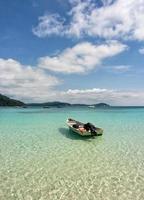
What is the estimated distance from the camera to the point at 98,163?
11492 millimetres

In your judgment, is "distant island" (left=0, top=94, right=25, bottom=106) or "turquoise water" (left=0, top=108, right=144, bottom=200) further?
"distant island" (left=0, top=94, right=25, bottom=106)

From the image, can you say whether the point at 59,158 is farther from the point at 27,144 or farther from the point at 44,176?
the point at 27,144

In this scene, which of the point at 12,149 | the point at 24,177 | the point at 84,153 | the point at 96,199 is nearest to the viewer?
the point at 96,199

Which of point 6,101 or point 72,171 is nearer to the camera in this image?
point 72,171

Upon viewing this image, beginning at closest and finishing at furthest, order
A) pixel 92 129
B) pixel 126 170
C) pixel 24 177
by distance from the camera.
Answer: pixel 24 177, pixel 126 170, pixel 92 129

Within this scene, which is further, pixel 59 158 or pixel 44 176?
pixel 59 158

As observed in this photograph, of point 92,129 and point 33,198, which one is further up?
point 92,129

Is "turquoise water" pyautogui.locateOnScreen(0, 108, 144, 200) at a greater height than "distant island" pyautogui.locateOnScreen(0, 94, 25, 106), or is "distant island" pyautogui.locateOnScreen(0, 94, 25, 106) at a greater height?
"distant island" pyautogui.locateOnScreen(0, 94, 25, 106)

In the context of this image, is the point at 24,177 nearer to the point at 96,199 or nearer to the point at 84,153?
the point at 96,199

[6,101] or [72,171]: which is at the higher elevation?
[6,101]

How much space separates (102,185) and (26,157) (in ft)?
17.7

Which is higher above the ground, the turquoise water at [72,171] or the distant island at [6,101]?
the distant island at [6,101]

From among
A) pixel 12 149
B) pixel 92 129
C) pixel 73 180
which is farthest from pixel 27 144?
pixel 73 180

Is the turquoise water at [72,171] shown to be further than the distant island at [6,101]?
No
